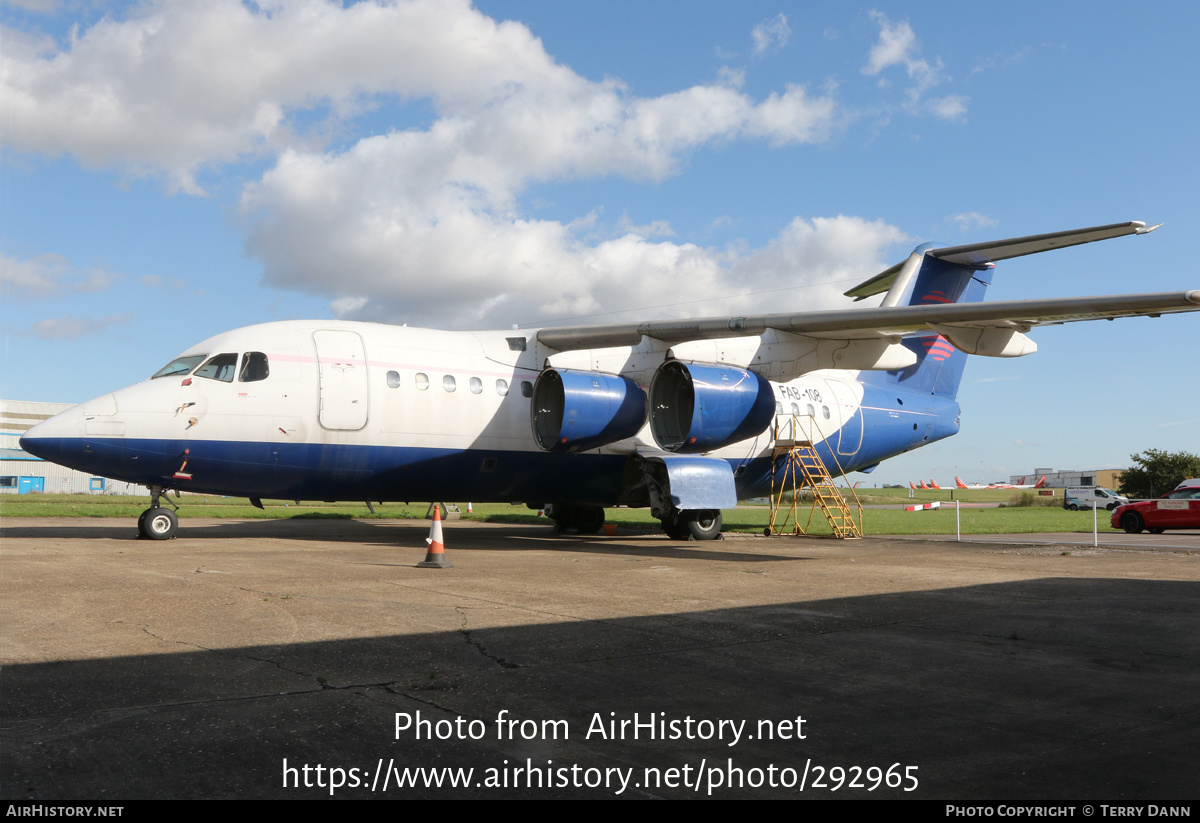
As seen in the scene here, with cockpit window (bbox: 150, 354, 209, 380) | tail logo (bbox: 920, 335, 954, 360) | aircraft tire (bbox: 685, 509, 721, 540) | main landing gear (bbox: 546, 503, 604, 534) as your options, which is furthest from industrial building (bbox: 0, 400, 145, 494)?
tail logo (bbox: 920, 335, 954, 360)

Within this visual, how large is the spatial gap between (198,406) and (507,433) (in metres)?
5.13

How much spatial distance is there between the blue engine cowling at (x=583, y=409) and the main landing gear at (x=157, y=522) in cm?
631

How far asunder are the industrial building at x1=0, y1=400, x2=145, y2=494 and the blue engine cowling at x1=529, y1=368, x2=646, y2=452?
59.3 metres

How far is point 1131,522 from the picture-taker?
78.5 ft

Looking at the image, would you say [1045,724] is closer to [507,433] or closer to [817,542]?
[507,433]

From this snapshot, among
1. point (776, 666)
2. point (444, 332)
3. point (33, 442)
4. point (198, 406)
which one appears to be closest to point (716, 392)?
point (444, 332)

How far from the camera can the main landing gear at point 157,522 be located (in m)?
13.8

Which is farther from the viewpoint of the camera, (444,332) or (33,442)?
(444,332)

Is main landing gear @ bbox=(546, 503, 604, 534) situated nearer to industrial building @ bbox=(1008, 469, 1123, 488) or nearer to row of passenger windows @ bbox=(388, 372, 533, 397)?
row of passenger windows @ bbox=(388, 372, 533, 397)

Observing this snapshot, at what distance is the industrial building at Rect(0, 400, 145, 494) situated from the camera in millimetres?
63469

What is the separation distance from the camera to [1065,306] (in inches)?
467

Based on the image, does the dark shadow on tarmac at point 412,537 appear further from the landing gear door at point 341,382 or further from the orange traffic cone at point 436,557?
the orange traffic cone at point 436,557

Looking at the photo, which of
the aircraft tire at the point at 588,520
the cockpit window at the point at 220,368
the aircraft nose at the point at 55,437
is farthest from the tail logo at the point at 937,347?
the aircraft nose at the point at 55,437

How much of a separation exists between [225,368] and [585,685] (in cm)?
1077
